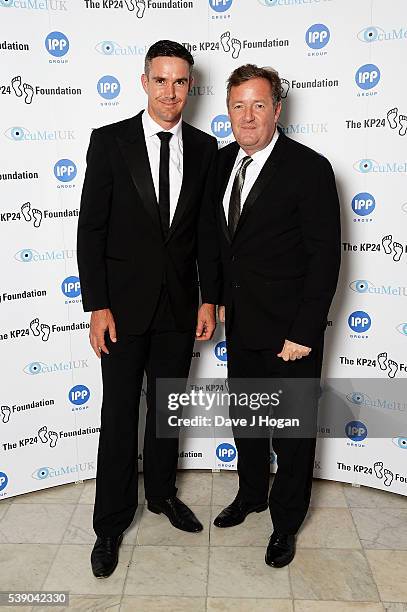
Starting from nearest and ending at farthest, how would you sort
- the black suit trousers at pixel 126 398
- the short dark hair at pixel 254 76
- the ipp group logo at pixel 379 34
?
the short dark hair at pixel 254 76
the black suit trousers at pixel 126 398
the ipp group logo at pixel 379 34

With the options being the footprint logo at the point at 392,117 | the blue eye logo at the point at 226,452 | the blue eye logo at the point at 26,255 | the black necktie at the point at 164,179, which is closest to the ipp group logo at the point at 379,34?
the footprint logo at the point at 392,117

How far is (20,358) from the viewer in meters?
2.85

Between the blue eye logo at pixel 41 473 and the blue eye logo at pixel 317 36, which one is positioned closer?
the blue eye logo at pixel 317 36

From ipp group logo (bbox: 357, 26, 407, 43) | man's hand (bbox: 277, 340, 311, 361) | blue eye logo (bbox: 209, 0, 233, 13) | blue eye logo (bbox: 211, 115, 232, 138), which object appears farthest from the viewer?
blue eye logo (bbox: 211, 115, 232, 138)

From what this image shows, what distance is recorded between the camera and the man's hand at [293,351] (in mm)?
2275

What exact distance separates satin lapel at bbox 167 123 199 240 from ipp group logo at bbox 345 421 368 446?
1430 millimetres

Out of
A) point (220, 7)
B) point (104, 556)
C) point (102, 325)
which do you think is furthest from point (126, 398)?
point (220, 7)

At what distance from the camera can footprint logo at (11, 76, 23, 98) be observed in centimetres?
257

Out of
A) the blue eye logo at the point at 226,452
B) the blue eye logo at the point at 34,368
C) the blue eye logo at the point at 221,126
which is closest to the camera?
the blue eye logo at the point at 221,126

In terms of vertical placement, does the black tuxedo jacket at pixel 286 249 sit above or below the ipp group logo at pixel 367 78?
below

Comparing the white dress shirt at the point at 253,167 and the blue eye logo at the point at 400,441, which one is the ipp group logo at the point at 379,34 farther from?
the blue eye logo at the point at 400,441

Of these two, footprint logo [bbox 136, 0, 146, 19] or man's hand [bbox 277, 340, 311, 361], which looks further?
footprint logo [bbox 136, 0, 146, 19]

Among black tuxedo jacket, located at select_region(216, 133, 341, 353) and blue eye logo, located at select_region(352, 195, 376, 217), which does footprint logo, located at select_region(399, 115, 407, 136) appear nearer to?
blue eye logo, located at select_region(352, 195, 376, 217)

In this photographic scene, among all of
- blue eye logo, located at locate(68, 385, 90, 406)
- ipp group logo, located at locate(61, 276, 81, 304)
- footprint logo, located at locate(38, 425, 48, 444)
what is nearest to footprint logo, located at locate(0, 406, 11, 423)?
footprint logo, located at locate(38, 425, 48, 444)
